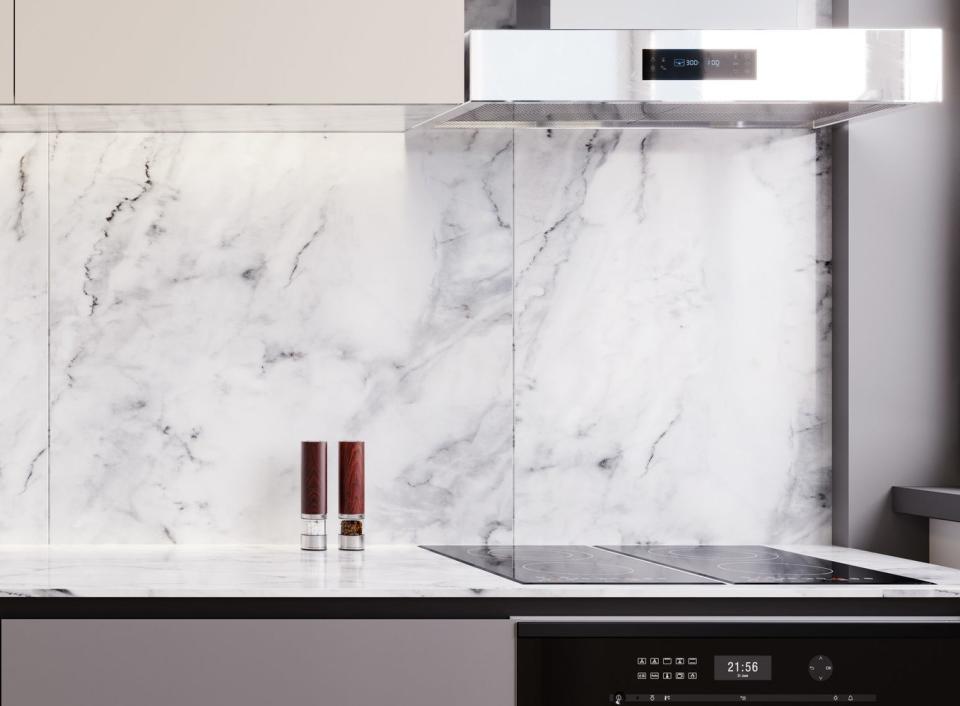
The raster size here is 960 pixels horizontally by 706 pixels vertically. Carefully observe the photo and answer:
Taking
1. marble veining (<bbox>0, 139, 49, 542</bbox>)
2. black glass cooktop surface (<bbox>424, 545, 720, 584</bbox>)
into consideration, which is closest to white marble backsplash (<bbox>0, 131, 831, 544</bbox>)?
marble veining (<bbox>0, 139, 49, 542</bbox>)

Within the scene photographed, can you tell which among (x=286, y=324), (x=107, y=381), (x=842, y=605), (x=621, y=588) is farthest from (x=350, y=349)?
(x=842, y=605)

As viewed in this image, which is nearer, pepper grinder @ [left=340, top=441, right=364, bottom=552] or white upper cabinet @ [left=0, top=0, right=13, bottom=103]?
white upper cabinet @ [left=0, top=0, right=13, bottom=103]

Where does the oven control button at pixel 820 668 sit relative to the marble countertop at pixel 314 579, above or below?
below

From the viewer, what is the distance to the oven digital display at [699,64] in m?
1.63

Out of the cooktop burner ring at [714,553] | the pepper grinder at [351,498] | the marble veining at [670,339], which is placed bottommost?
the cooktop burner ring at [714,553]

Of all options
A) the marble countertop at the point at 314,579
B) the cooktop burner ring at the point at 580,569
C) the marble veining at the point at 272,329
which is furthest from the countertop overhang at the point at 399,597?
the marble veining at the point at 272,329

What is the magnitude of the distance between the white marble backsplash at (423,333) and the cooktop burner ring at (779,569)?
301 mm

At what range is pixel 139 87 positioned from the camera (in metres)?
1.61

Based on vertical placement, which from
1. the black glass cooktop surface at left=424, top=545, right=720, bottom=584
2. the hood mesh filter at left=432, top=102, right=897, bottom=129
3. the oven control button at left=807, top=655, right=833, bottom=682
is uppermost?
the hood mesh filter at left=432, top=102, right=897, bottom=129

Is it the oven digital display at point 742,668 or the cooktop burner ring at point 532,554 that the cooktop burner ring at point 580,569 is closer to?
the cooktop burner ring at point 532,554

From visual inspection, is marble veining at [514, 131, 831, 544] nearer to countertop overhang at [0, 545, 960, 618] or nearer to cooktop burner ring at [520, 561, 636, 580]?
cooktop burner ring at [520, 561, 636, 580]

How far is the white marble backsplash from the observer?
193cm

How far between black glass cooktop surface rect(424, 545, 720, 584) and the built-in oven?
0.26ft

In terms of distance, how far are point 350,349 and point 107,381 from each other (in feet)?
1.65
